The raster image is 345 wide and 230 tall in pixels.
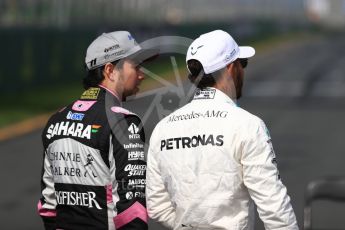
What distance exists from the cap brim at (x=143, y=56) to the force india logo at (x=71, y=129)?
0.38 metres

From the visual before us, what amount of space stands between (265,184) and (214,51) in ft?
2.05

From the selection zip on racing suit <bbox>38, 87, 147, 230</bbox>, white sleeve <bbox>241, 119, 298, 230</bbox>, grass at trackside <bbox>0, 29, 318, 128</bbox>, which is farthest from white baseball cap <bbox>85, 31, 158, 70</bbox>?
grass at trackside <bbox>0, 29, 318, 128</bbox>

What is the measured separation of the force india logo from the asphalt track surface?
970 millimetres

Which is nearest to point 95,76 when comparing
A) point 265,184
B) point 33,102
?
point 265,184

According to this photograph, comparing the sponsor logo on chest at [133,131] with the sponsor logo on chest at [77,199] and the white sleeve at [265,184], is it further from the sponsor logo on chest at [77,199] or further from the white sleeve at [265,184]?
the white sleeve at [265,184]

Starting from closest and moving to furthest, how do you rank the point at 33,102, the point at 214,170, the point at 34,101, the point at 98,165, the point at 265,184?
the point at 265,184 → the point at 214,170 → the point at 98,165 → the point at 33,102 → the point at 34,101

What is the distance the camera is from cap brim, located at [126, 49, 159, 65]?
4.85 m

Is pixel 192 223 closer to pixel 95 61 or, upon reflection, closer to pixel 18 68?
pixel 95 61

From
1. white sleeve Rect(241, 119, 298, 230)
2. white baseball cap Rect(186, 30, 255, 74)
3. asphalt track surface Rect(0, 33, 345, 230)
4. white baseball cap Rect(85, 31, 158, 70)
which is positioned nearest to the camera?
white sleeve Rect(241, 119, 298, 230)

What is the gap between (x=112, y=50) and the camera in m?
4.81

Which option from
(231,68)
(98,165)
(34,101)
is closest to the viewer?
(231,68)

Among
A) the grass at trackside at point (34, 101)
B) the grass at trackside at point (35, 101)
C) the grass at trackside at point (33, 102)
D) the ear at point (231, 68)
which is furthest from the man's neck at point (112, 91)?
the grass at trackside at point (33, 102)

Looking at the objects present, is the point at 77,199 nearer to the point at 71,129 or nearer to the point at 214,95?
the point at 71,129

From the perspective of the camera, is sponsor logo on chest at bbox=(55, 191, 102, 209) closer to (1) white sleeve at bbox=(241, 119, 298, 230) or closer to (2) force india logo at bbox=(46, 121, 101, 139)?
(2) force india logo at bbox=(46, 121, 101, 139)
